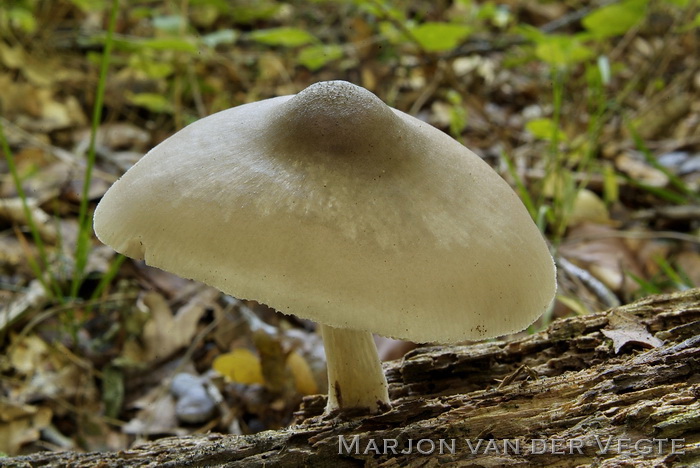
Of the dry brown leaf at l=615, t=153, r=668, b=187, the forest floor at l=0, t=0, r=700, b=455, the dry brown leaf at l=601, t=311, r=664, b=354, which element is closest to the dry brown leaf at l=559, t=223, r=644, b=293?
the forest floor at l=0, t=0, r=700, b=455

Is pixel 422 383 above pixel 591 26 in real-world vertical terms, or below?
below

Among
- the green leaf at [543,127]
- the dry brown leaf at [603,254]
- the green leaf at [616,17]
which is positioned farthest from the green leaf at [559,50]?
the dry brown leaf at [603,254]

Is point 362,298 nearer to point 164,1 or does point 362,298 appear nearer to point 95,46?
point 95,46

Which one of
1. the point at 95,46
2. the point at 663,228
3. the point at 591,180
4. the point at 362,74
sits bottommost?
the point at 663,228

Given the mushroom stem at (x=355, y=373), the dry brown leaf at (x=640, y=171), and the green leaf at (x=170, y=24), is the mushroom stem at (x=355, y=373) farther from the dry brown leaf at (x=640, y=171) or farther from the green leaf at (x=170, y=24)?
the dry brown leaf at (x=640, y=171)

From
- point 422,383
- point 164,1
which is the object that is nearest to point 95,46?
point 164,1

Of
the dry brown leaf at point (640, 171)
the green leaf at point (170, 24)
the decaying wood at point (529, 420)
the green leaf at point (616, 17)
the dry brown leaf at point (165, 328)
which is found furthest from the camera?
the dry brown leaf at point (640, 171)

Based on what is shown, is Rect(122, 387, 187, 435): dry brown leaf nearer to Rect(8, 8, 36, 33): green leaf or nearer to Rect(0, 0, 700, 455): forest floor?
Rect(0, 0, 700, 455): forest floor
